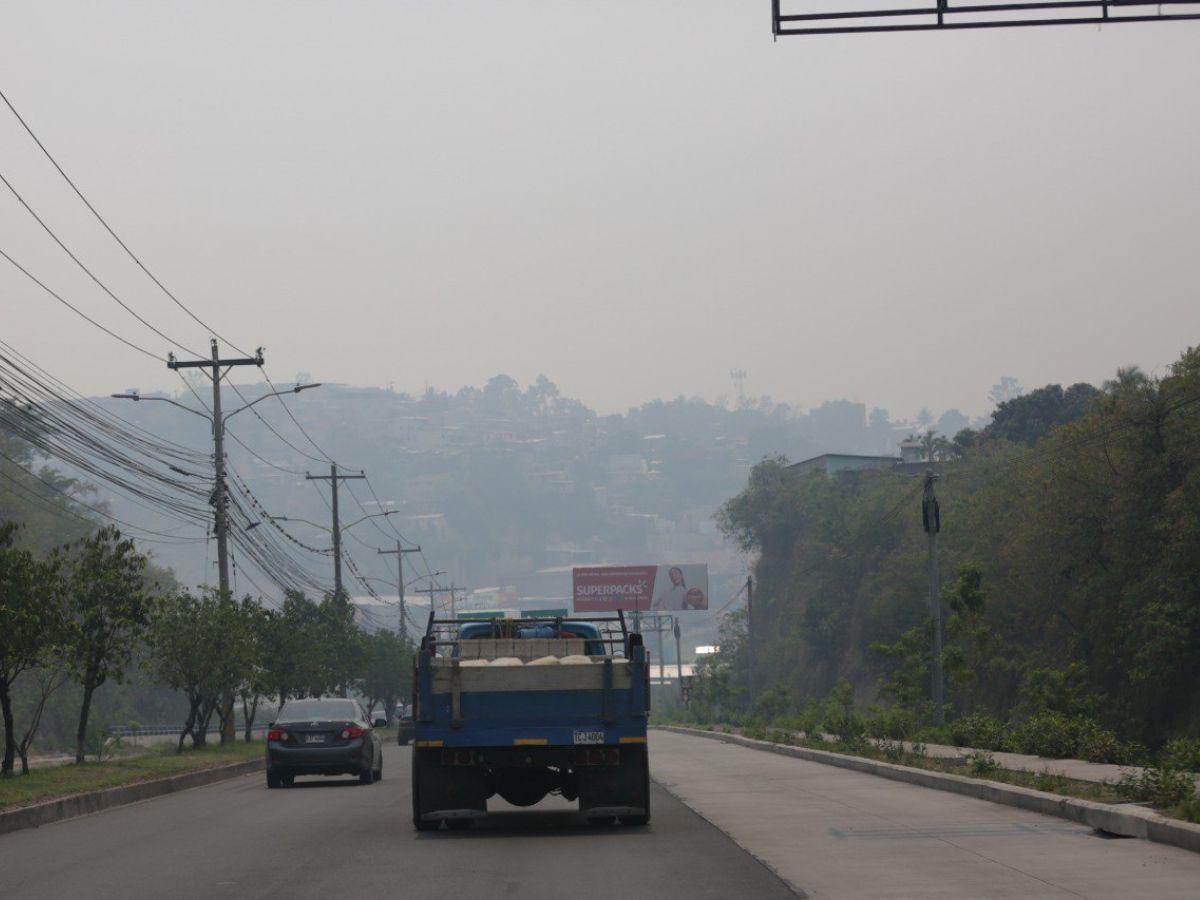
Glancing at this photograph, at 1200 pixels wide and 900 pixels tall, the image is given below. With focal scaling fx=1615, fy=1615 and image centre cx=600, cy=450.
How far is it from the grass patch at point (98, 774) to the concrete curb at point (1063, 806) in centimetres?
1254

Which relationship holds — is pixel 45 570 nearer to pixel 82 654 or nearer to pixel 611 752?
pixel 82 654

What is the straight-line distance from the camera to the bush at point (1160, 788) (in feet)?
50.8

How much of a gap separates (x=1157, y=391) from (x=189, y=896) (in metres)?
43.1

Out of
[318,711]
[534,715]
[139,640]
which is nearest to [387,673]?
[139,640]

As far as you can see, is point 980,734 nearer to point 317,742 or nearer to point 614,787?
point 317,742

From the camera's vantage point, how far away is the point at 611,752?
16797mm

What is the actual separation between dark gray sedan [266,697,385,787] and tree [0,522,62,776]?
412 centimetres

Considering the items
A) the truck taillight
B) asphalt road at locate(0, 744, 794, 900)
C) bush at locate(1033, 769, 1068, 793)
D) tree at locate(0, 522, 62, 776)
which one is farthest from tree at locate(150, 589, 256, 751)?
bush at locate(1033, 769, 1068, 793)

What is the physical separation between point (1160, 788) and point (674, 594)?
13264cm

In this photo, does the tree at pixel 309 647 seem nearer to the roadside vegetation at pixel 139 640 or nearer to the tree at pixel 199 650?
the roadside vegetation at pixel 139 640

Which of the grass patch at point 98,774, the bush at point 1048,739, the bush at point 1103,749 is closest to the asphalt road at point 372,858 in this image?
the grass patch at point 98,774

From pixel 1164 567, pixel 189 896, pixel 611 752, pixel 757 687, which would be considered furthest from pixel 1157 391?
pixel 757 687

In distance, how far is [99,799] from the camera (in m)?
24.5

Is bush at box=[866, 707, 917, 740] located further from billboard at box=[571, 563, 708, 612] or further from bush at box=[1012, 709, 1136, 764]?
billboard at box=[571, 563, 708, 612]
